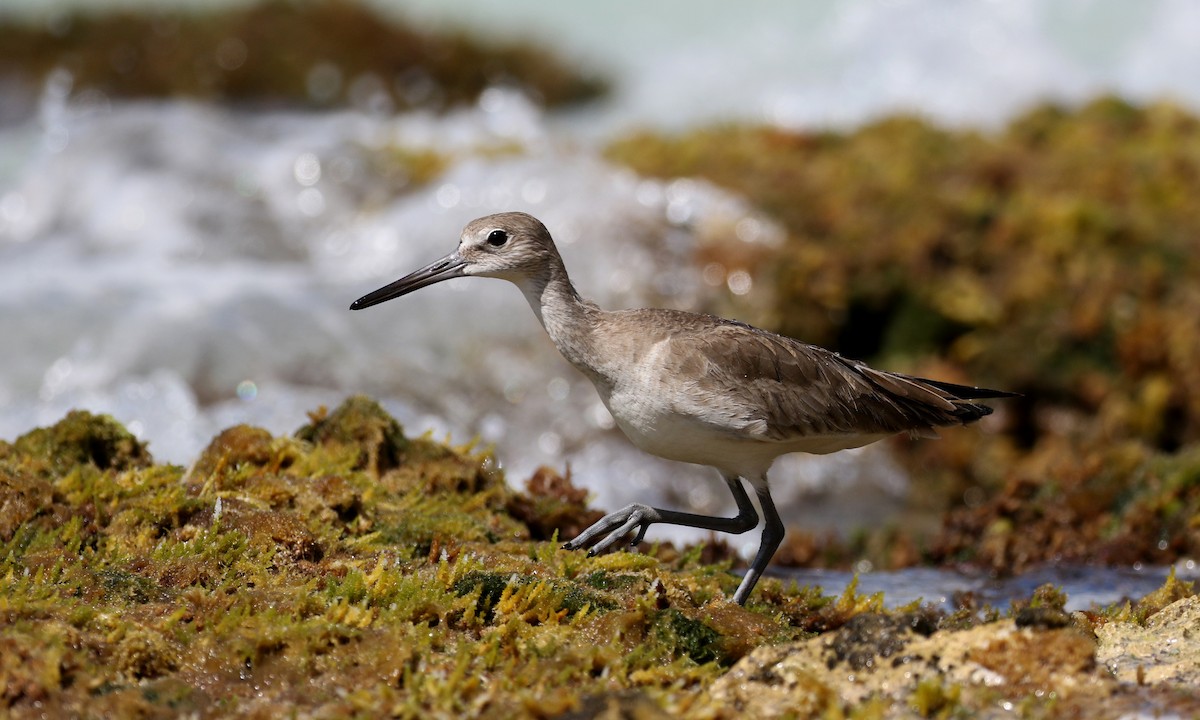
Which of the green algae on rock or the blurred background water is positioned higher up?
the blurred background water

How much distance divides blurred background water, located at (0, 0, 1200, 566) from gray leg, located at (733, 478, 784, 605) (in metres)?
2.79

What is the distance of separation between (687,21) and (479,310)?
1216 centimetres

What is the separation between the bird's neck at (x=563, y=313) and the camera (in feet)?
19.5

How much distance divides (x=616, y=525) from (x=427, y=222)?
7996 millimetres

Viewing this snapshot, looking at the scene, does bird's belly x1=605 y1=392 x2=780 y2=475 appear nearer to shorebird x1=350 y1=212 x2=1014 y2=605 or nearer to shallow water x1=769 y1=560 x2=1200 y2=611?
shorebird x1=350 y1=212 x2=1014 y2=605

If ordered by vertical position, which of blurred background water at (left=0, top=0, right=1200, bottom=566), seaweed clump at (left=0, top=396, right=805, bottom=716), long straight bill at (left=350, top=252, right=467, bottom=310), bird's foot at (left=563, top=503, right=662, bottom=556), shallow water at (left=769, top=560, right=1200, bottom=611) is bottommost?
seaweed clump at (left=0, top=396, right=805, bottom=716)

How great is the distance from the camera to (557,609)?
5.11 meters

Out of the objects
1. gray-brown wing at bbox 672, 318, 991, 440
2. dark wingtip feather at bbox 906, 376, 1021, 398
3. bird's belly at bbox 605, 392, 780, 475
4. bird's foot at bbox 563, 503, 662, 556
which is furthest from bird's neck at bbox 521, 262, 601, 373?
dark wingtip feather at bbox 906, 376, 1021, 398

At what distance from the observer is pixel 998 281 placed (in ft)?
39.9

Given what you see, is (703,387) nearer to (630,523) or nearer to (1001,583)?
(630,523)

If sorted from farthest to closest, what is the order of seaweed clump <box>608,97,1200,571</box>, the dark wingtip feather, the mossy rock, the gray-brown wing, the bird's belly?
seaweed clump <box>608,97,1200,571</box>
the dark wingtip feather
the mossy rock
the gray-brown wing
the bird's belly

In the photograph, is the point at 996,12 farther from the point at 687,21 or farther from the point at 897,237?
the point at 897,237

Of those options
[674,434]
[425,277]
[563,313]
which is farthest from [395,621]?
[425,277]

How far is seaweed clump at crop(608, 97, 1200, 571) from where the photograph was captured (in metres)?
11.3
